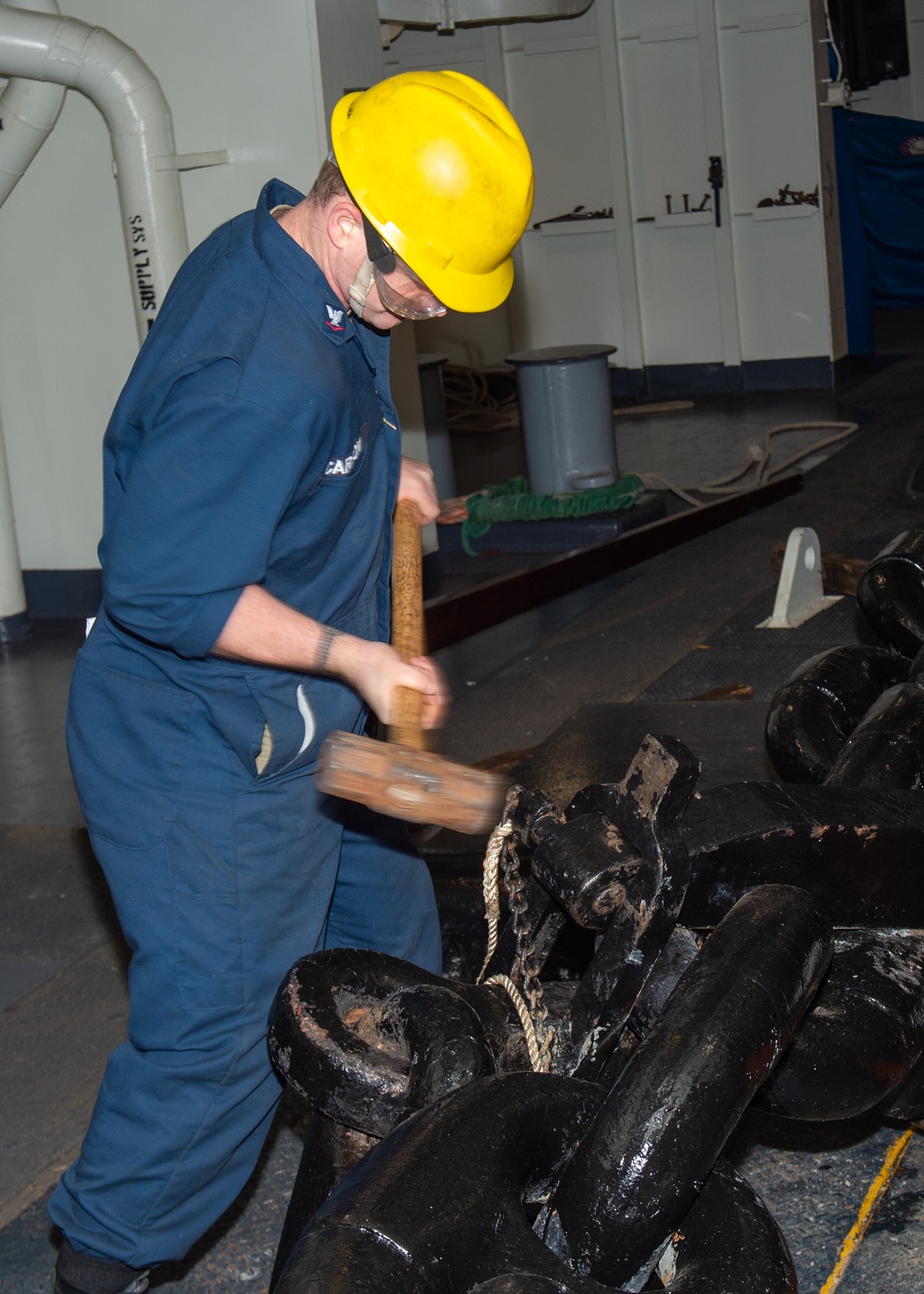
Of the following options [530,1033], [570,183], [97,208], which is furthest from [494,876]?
[570,183]

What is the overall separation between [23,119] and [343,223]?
13.5ft

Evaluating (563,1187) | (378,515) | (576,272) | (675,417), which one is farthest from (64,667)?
(576,272)

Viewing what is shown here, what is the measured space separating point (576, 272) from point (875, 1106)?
10.5 meters

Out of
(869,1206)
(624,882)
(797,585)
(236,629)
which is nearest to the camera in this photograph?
(624,882)

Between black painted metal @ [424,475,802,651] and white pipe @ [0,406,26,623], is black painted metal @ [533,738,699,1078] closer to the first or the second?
black painted metal @ [424,475,802,651]

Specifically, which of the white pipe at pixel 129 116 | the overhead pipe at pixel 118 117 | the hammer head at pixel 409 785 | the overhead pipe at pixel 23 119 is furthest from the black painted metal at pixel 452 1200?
the overhead pipe at pixel 23 119

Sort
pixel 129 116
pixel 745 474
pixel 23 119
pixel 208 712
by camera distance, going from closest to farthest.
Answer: pixel 208 712, pixel 129 116, pixel 23 119, pixel 745 474

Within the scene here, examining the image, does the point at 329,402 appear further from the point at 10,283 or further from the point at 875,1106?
the point at 10,283

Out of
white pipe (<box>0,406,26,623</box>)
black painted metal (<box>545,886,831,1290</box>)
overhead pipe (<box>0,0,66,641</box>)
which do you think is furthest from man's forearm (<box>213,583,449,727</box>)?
white pipe (<box>0,406,26,623</box>)

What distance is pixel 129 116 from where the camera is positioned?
5.08 meters

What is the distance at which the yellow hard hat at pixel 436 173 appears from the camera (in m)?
1.75

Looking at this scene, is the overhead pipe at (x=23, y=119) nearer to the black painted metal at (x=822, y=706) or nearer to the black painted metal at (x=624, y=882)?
the black painted metal at (x=822, y=706)

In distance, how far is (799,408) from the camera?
9.91 meters

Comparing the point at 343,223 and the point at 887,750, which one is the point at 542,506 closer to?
the point at 887,750
